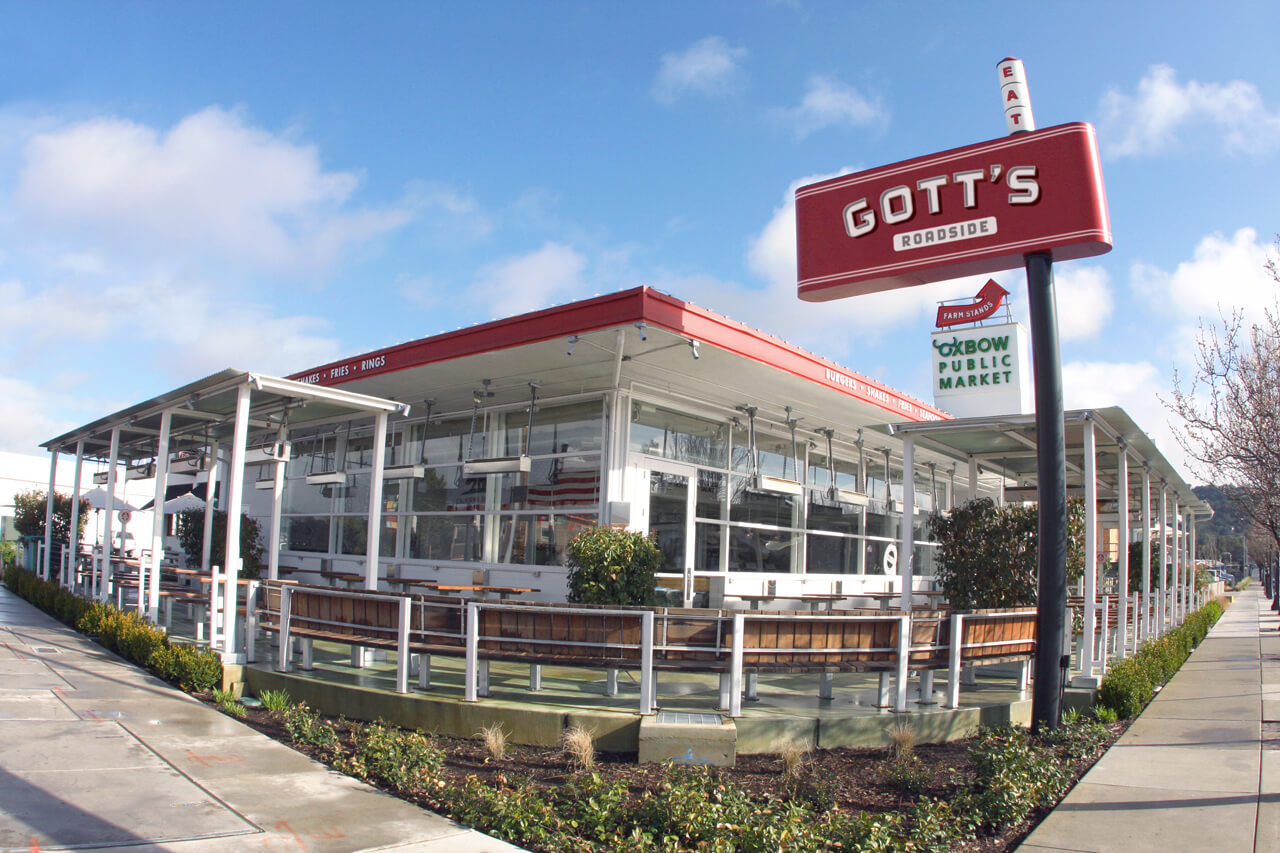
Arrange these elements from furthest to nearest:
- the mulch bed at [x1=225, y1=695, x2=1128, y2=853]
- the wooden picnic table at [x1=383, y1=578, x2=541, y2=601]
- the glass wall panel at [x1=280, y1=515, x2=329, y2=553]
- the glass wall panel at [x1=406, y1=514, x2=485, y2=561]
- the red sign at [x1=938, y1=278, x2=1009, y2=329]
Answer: the glass wall panel at [x1=280, y1=515, x2=329, y2=553], the glass wall panel at [x1=406, y1=514, x2=485, y2=561], the red sign at [x1=938, y1=278, x2=1009, y2=329], the wooden picnic table at [x1=383, y1=578, x2=541, y2=601], the mulch bed at [x1=225, y1=695, x2=1128, y2=853]

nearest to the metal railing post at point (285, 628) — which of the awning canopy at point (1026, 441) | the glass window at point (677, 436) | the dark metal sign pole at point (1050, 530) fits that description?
the glass window at point (677, 436)

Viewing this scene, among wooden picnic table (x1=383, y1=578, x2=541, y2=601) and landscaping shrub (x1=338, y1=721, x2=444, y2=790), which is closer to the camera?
landscaping shrub (x1=338, y1=721, x2=444, y2=790)

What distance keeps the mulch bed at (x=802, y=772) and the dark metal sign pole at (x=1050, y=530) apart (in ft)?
2.03

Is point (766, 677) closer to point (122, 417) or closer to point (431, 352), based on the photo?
point (431, 352)

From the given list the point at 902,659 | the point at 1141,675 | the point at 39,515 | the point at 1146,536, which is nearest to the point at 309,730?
the point at 902,659

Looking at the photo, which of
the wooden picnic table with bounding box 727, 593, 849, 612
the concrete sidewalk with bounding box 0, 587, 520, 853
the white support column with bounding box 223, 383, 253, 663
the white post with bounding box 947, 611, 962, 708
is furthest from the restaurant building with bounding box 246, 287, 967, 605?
the concrete sidewalk with bounding box 0, 587, 520, 853

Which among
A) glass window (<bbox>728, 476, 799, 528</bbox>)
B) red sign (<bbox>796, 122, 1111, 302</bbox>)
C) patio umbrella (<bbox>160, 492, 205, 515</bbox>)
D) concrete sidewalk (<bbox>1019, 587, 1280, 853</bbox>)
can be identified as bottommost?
concrete sidewalk (<bbox>1019, 587, 1280, 853</bbox>)

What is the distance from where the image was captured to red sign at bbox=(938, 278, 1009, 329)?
13406 mm

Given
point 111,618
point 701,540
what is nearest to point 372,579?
point 111,618

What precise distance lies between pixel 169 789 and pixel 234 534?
3.88m

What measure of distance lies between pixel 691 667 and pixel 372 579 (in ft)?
15.9

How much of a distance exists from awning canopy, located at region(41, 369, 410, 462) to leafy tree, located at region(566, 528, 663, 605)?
268cm

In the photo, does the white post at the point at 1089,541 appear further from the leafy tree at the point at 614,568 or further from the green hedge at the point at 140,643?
the green hedge at the point at 140,643

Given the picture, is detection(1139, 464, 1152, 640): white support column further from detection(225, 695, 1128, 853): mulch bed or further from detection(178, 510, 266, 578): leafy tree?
detection(178, 510, 266, 578): leafy tree
